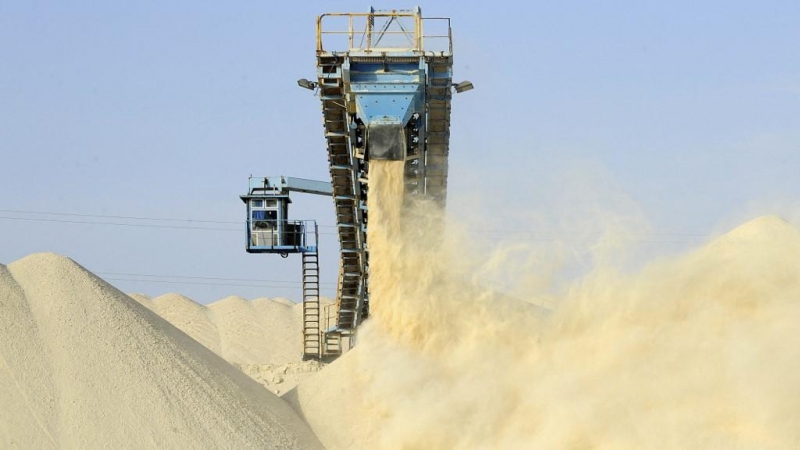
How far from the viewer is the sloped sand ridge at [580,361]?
16.4 m

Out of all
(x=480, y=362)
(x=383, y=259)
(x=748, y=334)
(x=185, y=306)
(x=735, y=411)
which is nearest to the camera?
(x=735, y=411)

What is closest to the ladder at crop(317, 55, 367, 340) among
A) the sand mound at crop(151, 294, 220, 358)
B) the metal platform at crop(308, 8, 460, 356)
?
the metal platform at crop(308, 8, 460, 356)

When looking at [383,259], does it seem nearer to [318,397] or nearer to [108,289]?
[318,397]

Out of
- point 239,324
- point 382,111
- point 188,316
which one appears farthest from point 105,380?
point 188,316

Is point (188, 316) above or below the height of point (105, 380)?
below

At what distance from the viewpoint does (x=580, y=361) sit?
59.9 ft

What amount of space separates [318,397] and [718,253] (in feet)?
23.8

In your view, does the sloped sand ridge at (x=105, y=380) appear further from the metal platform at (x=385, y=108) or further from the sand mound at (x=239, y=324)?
the sand mound at (x=239, y=324)

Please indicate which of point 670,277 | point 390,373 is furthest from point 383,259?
point 670,277

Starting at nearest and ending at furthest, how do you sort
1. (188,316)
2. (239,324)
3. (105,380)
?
1. (105,380)
2. (239,324)
3. (188,316)

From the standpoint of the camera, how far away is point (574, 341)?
18812 millimetres

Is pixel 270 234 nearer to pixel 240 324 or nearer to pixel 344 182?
pixel 344 182

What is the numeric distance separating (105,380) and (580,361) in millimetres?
7167

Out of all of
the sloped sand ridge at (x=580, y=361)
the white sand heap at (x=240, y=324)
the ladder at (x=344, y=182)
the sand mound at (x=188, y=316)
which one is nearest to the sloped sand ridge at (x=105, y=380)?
the sloped sand ridge at (x=580, y=361)
